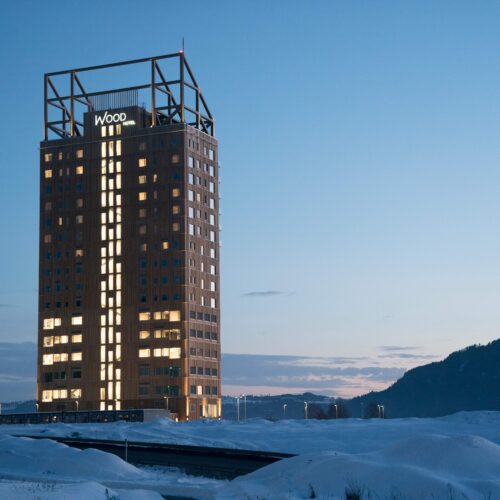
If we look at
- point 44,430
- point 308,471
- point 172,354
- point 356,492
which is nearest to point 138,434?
point 44,430

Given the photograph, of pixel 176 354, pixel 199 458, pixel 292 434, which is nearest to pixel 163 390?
pixel 176 354

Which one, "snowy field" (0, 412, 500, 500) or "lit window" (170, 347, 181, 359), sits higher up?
"lit window" (170, 347, 181, 359)

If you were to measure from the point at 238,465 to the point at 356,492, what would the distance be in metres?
23.5

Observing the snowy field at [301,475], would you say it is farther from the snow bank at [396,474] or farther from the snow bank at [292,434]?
the snow bank at [292,434]

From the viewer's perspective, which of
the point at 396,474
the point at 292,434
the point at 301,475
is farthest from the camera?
the point at 292,434

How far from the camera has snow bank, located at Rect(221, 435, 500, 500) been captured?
35.3m

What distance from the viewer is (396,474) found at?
37000 mm

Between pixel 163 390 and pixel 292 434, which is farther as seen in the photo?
pixel 163 390

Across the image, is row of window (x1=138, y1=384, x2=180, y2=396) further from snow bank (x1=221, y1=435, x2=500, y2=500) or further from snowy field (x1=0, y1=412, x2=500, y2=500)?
snow bank (x1=221, y1=435, x2=500, y2=500)

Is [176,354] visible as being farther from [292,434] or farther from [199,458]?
[199,458]

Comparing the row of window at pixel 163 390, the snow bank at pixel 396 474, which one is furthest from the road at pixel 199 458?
the row of window at pixel 163 390

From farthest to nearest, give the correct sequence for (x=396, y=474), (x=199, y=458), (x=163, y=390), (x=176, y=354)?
(x=176, y=354) → (x=163, y=390) → (x=199, y=458) → (x=396, y=474)

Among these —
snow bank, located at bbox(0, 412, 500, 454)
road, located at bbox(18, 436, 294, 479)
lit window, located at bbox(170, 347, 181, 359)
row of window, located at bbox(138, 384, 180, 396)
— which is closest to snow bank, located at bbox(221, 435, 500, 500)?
road, located at bbox(18, 436, 294, 479)

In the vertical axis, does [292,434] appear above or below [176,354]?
below
